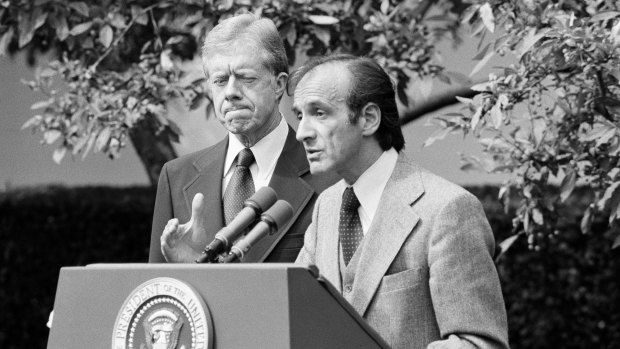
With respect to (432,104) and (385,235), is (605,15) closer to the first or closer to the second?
(385,235)

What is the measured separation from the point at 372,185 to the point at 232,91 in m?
0.62

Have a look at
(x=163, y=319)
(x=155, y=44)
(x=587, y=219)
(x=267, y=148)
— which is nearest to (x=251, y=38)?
(x=267, y=148)

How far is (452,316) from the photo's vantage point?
8.27ft

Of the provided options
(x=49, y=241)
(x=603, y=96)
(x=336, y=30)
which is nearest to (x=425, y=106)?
(x=336, y=30)

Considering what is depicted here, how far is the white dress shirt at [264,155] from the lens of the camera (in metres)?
3.35

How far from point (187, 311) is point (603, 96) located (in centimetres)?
210

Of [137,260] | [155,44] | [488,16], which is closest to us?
[488,16]

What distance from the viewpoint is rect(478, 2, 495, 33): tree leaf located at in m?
3.98

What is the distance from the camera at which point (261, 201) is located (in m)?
2.52

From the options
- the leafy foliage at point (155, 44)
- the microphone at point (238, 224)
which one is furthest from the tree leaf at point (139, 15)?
the microphone at point (238, 224)

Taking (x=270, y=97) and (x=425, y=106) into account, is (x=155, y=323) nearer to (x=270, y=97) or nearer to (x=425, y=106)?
(x=270, y=97)

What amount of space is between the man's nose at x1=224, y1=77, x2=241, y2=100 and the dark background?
4.22 m

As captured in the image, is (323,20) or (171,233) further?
(323,20)

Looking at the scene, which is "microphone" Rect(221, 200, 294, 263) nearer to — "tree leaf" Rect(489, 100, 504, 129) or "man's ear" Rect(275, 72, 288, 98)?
"man's ear" Rect(275, 72, 288, 98)
